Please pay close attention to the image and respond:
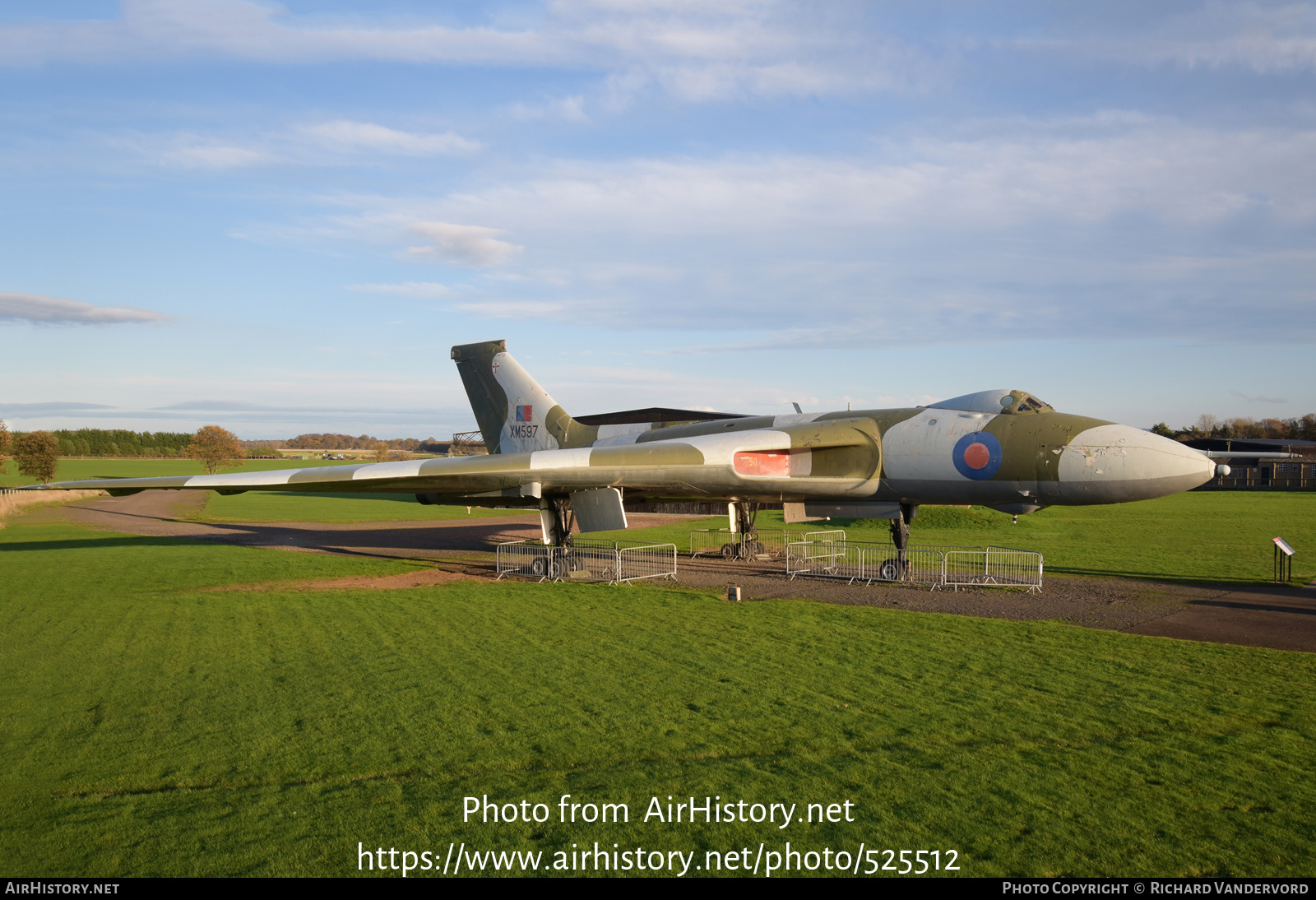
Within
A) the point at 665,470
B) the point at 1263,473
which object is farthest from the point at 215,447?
the point at 1263,473

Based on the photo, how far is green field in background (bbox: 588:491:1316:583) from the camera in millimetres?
20641

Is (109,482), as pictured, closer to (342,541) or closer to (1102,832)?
(342,541)

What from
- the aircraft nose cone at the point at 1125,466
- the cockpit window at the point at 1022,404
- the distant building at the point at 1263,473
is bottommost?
the distant building at the point at 1263,473

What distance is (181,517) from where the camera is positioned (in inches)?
1682

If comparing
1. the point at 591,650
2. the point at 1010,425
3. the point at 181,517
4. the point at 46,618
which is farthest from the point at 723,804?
the point at 181,517

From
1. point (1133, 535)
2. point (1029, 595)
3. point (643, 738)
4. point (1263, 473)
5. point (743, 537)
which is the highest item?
point (643, 738)

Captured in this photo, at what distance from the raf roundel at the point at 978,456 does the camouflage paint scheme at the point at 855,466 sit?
19 mm

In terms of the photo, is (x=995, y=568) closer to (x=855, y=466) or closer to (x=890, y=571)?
(x=890, y=571)

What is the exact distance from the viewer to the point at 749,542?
2381 cm

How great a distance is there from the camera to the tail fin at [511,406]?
23.3 metres

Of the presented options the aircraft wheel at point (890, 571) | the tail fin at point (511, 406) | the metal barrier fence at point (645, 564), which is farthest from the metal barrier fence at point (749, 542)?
the tail fin at point (511, 406)

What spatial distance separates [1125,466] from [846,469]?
5452 mm

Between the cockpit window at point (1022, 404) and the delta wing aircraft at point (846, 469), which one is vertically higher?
the cockpit window at point (1022, 404)

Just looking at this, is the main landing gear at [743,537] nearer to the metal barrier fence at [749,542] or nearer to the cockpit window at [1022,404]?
the metal barrier fence at [749,542]
